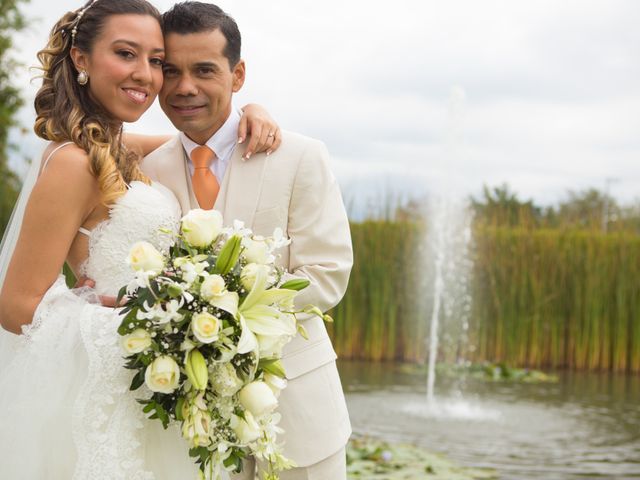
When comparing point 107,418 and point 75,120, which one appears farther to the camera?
point 75,120

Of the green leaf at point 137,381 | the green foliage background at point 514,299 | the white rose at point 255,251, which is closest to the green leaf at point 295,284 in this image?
the white rose at point 255,251

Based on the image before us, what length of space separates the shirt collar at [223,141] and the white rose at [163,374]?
1.09m

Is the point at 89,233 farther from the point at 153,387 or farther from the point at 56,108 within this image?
the point at 153,387

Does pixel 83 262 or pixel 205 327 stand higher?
pixel 83 262

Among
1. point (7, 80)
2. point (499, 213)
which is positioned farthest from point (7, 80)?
point (499, 213)

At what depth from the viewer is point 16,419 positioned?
2693 mm

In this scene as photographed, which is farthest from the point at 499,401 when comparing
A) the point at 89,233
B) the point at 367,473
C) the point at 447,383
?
the point at 89,233

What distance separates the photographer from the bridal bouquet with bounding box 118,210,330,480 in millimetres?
2293

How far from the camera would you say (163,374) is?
228 centimetres

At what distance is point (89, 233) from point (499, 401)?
24.5 feet

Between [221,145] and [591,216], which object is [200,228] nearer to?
[221,145]

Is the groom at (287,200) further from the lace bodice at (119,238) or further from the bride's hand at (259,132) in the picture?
the lace bodice at (119,238)

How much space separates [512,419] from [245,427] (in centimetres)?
665

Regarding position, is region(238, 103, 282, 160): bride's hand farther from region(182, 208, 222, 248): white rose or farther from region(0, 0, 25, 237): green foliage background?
region(0, 0, 25, 237): green foliage background
